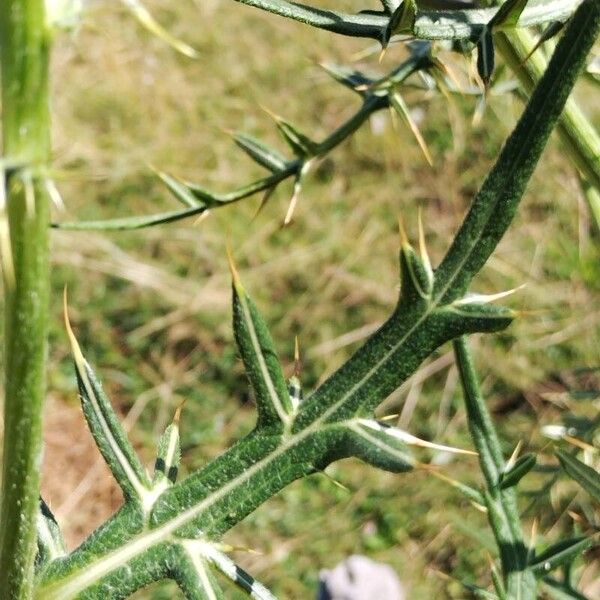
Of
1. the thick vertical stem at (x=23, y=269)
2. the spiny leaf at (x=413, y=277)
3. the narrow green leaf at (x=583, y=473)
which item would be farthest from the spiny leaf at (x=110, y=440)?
the narrow green leaf at (x=583, y=473)

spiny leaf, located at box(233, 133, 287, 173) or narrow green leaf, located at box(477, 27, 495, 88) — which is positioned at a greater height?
narrow green leaf, located at box(477, 27, 495, 88)

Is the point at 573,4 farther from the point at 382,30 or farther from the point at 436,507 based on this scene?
the point at 436,507

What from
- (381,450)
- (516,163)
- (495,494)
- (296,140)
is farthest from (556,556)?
(296,140)

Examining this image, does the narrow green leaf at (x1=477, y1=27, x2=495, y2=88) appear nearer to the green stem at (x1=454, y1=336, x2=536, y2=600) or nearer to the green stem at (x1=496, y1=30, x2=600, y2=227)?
the green stem at (x1=496, y1=30, x2=600, y2=227)

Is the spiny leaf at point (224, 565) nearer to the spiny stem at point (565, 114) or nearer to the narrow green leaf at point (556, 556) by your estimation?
the narrow green leaf at point (556, 556)

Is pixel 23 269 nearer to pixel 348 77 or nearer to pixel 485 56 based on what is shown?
pixel 485 56

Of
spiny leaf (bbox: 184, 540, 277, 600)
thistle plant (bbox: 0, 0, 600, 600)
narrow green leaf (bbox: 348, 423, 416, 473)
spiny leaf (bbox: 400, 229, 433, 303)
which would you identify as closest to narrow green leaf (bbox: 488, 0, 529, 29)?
thistle plant (bbox: 0, 0, 600, 600)
